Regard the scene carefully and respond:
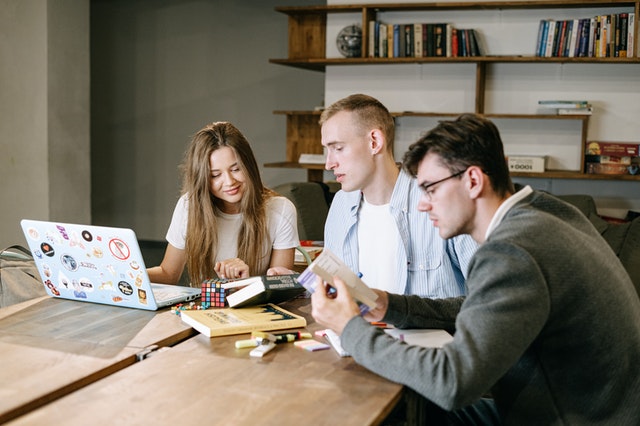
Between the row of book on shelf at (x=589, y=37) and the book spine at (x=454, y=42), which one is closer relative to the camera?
the row of book on shelf at (x=589, y=37)

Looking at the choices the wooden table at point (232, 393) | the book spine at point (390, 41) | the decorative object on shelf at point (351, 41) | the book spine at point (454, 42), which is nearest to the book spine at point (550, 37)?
the book spine at point (454, 42)

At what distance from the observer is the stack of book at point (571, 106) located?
4.88m

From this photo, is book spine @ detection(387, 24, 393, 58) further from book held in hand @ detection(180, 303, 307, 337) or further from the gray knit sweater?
the gray knit sweater

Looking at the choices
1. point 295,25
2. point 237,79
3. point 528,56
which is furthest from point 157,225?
point 528,56

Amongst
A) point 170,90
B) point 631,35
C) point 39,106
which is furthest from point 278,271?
point 170,90

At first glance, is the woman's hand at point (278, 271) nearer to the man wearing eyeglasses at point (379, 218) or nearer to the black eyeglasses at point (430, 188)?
the man wearing eyeglasses at point (379, 218)

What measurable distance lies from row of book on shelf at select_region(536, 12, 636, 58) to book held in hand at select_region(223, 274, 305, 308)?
3.38m

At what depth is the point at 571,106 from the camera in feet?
16.1

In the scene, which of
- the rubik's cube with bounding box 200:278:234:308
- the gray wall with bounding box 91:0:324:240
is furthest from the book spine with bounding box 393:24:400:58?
the rubik's cube with bounding box 200:278:234:308

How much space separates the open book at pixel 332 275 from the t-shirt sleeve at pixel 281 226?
981mm

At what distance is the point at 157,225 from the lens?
788 cm

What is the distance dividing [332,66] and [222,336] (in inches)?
154

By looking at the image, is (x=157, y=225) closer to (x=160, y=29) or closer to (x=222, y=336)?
(x=160, y=29)

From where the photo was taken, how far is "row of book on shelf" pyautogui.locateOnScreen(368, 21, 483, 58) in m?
5.04
